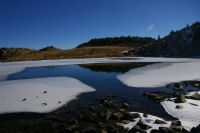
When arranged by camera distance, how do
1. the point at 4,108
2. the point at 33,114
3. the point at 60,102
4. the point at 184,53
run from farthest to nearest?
1. the point at 184,53
2. the point at 60,102
3. the point at 4,108
4. the point at 33,114

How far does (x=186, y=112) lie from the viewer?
6.69 m

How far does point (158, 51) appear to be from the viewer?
53531 mm

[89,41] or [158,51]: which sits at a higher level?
[89,41]

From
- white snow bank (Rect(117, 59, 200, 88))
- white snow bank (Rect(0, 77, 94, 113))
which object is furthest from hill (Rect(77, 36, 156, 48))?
white snow bank (Rect(0, 77, 94, 113))

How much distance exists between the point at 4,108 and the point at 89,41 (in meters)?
132

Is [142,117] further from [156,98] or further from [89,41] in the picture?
[89,41]

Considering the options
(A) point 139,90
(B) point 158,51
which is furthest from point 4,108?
(B) point 158,51

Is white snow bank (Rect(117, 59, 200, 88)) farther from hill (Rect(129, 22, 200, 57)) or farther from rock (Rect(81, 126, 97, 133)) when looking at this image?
hill (Rect(129, 22, 200, 57))

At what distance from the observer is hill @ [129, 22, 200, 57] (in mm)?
44912

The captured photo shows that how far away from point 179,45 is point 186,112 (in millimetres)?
49854

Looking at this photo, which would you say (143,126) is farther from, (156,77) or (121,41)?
(121,41)

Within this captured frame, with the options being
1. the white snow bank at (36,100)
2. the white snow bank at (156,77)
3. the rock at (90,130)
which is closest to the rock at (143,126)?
the rock at (90,130)

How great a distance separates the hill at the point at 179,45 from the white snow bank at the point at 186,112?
43.1 metres

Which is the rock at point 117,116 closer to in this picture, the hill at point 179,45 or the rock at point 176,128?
the rock at point 176,128
